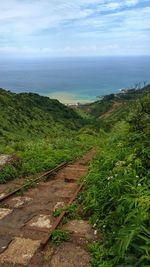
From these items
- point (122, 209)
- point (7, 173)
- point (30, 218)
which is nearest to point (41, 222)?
point (30, 218)

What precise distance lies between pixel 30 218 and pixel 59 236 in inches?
43.7

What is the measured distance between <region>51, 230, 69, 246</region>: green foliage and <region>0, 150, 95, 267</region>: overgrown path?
12cm

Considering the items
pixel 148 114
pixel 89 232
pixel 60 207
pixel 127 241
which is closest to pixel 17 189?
pixel 60 207

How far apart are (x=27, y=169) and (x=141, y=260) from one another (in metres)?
6.31

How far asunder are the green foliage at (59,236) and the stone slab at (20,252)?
238mm

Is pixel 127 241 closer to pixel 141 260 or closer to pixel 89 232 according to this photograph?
pixel 141 260

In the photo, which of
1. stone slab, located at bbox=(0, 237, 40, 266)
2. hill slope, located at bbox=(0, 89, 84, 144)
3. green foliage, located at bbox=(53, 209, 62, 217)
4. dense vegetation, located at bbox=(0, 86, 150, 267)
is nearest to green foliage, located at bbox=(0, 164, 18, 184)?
dense vegetation, located at bbox=(0, 86, 150, 267)

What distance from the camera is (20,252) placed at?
15.1 feet

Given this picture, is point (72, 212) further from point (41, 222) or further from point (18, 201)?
point (18, 201)

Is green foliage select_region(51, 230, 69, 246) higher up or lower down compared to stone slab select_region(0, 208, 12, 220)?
lower down

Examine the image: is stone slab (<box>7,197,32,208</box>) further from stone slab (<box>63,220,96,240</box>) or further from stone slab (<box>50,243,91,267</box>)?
stone slab (<box>50,243,91,267</box>)

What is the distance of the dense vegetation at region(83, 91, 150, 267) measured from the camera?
390 centimetres

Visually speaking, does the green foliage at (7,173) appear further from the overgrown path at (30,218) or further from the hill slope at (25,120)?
the hill slope at (25,120)

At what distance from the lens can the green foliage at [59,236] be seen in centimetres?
489
